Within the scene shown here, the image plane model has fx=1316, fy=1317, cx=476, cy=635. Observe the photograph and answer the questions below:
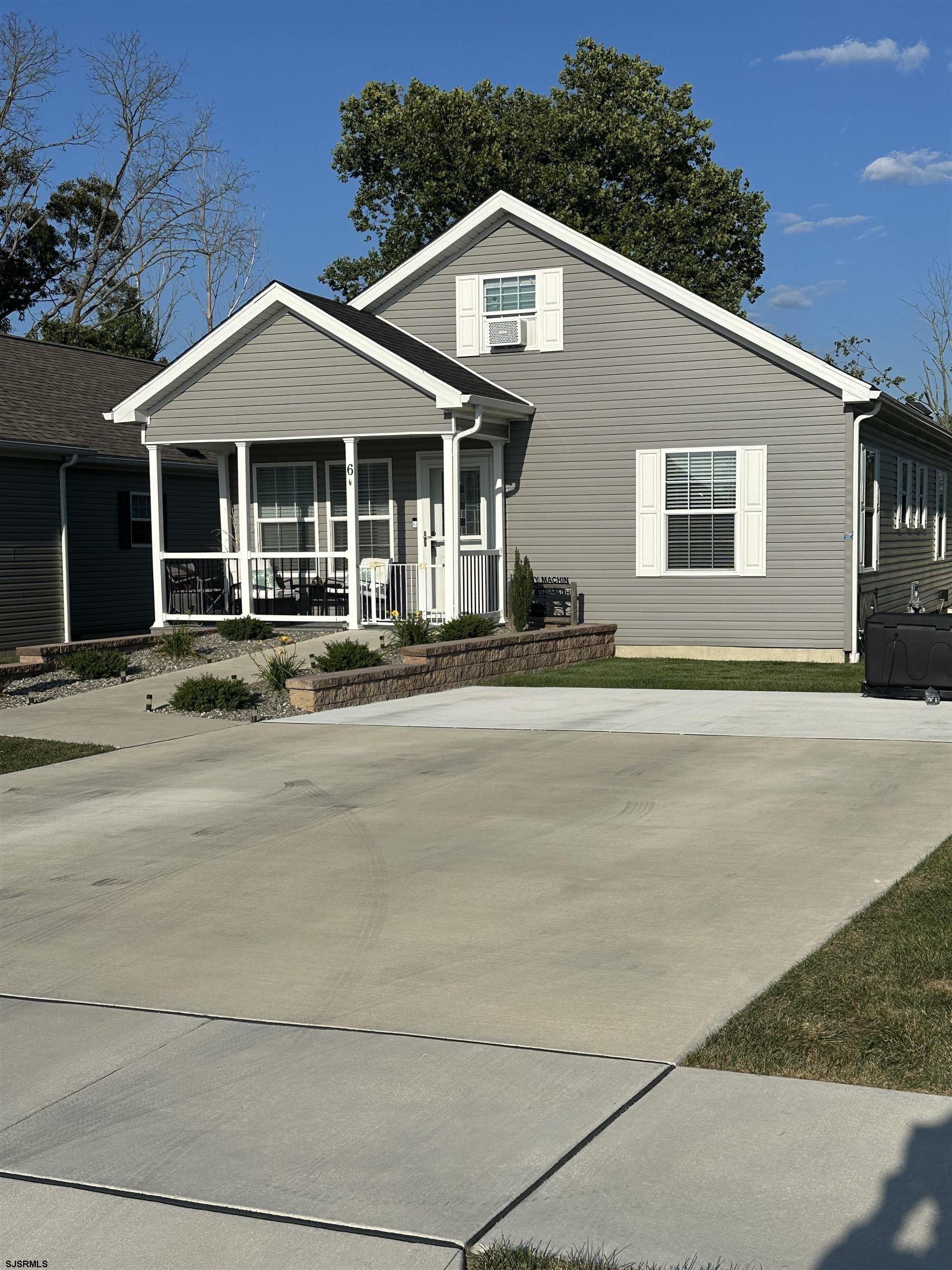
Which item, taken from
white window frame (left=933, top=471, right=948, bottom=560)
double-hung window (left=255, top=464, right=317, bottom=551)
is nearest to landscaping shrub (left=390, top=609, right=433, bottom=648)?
double-hung window (left=255, top=464, right=317, bottom=551)

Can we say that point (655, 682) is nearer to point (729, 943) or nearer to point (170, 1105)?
point (729, 943)

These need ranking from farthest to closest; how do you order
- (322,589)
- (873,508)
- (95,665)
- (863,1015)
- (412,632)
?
(873,508) → (322,589) → (412,632) → (95,665) → (863,1015)

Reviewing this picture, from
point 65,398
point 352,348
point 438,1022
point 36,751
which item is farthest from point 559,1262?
point 65,398

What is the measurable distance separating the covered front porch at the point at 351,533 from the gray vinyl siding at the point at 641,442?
733mm

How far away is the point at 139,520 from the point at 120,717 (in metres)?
12.3

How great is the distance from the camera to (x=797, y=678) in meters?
16.0

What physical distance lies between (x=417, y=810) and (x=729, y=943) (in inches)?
128

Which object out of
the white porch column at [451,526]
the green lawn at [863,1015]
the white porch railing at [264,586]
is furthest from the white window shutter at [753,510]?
the green lawn at [863,1015]

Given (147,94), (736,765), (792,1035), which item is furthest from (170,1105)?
(147,94)

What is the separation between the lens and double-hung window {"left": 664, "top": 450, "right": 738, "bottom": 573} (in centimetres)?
1872

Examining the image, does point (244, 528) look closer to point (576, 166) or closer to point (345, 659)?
point (345, 659)

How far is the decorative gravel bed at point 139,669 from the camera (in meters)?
14.9

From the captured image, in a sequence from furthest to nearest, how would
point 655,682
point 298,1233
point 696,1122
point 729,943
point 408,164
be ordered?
point 408,164 < point 655,682 < point 729,943 < point 696,1122 < point 298,1233

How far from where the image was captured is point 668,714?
12.9 meters
